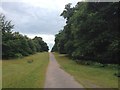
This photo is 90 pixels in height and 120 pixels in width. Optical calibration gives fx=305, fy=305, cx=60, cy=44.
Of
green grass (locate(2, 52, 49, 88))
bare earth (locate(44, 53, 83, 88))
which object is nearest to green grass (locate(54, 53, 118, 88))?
bare earth (locate(44, 53, 83, 88))

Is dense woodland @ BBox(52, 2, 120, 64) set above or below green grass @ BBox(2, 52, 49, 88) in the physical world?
above

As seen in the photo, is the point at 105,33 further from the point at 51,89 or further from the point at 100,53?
the point at 51,89

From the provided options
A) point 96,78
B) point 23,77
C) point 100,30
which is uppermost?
point 100,30

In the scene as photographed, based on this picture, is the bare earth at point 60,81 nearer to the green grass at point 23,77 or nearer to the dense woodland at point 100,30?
the green grass at point 23,77

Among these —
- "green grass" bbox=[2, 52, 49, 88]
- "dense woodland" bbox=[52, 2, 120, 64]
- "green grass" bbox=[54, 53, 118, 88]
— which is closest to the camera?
"green grass" bbox=[54, 53, 118, 88]

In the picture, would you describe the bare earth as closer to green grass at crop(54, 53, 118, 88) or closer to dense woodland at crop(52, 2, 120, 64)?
green grass at crop(54, 53, 118, 88)

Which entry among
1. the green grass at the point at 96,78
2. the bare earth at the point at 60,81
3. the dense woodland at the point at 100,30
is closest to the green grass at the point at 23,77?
the bare earth at the point at 60,81

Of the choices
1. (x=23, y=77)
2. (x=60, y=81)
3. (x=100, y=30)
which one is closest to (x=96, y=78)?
(x=60, y=81)

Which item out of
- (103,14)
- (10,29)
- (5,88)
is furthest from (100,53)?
(10,29)

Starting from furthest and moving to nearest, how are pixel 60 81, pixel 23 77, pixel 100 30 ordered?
pixel 100 30
pixel 23 77
pixel 60 81

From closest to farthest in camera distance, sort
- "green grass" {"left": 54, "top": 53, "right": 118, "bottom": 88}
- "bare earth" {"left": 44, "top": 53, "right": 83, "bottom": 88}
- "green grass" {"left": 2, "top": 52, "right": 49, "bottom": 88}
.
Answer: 1. "bare earth" {"left": 44, "top": 53, "right": 83, "bottom": 88}
2. "green grass" {"left": 54, "top": 53, "right": 118, "bottom": 88}
3. "green grass" {"left": 2, "top": 52, "right": 49, "bottom": 88}

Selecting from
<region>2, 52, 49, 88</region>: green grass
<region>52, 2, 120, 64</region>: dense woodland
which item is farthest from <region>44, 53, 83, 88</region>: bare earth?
<region>52, 2, 120, 64</region>: dense woodland

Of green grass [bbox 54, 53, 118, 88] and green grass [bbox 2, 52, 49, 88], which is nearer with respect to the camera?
green grass [bbox 54, 53, 118, 88]

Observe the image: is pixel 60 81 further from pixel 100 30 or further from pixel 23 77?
pixel 100 30
